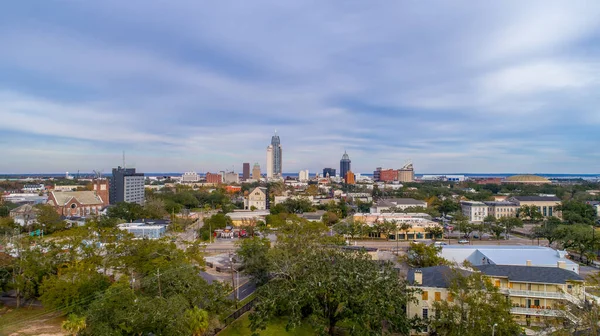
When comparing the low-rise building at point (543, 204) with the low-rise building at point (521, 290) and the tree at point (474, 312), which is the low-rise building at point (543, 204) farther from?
the tree at point (474, 312)

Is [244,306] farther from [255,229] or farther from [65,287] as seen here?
[255,229]

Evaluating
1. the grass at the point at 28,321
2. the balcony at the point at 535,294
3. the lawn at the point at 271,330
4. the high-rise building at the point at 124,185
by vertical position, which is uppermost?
the high-rise building at the point at 124,185

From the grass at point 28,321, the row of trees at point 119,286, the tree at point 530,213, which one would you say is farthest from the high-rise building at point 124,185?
the tree at point 530,213

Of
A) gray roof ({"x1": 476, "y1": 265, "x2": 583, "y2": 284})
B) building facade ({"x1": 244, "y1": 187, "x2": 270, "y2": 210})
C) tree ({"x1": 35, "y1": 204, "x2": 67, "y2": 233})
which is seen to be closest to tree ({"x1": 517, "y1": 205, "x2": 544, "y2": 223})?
building facade ({"x1": 244, "y1": 187, "x2": 270, "y2": 210})

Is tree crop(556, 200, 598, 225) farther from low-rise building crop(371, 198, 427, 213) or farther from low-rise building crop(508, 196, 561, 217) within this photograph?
low-rise building crop(371, 198, 427, 213)

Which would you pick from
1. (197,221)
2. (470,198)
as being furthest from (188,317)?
(470,198)

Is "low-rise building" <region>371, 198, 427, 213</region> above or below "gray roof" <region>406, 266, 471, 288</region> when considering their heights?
below

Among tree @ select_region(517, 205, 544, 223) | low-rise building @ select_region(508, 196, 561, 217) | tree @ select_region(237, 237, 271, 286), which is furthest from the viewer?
low-rise building @ select_region(508, 196, 561, 217)
